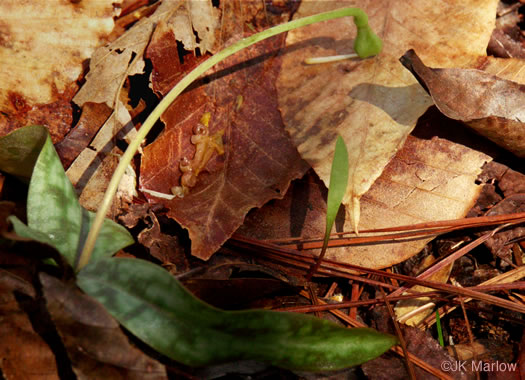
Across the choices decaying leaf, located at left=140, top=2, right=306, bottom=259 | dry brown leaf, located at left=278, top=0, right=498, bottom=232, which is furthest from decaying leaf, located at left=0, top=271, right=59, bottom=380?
dry brown leaf, located at left=278, top=0, right=498, bottom=232

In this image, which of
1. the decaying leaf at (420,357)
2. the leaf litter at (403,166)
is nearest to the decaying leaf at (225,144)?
the leaf litter at (403,166)

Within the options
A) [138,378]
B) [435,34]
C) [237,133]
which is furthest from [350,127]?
[138,378]

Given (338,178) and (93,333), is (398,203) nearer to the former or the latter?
(338,178)

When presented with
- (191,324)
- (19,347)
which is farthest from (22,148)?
(191,324)

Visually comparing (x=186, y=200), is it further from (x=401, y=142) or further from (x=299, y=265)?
(x=401, y=142)

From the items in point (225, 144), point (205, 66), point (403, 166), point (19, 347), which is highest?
point (205, 66)

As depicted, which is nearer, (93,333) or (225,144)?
(93,333)
